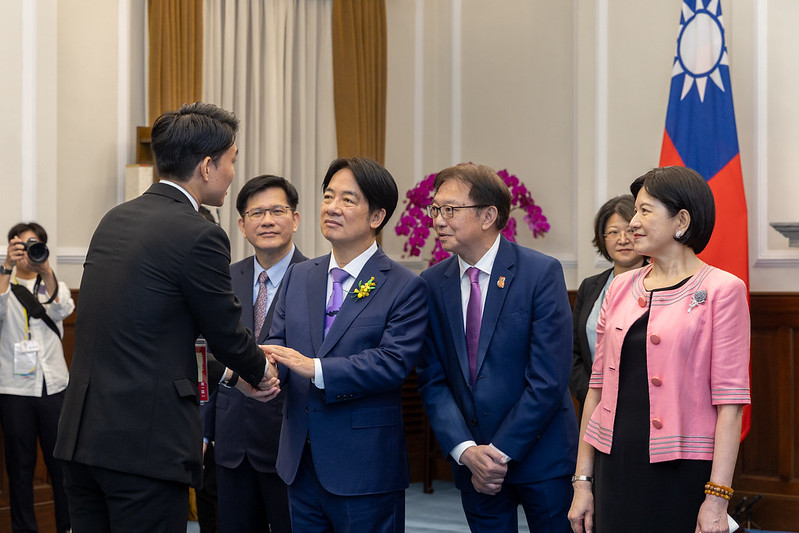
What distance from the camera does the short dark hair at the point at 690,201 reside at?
230 centimetres

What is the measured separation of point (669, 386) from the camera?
2223 mm

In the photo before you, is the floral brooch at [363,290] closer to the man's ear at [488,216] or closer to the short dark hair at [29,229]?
the man's ear at [488,216]

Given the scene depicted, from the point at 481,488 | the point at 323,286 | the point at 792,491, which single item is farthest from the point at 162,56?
the point at 792,491

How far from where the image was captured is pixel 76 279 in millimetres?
5188

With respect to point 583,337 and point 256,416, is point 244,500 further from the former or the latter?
point 583,337

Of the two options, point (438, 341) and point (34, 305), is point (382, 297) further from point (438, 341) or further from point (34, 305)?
point (34, 305)

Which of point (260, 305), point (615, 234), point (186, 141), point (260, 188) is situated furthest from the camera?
point (615, 234)

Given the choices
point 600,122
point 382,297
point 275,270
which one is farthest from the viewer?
point 600,122

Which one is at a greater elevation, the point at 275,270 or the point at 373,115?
the point at 373,115

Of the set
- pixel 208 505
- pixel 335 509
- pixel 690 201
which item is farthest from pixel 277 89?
pixel 690 201

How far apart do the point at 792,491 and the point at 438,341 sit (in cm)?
313

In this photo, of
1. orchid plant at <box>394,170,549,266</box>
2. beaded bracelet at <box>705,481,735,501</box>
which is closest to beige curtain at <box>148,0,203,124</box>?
orchid plant at <box>394,170,549,266</box>

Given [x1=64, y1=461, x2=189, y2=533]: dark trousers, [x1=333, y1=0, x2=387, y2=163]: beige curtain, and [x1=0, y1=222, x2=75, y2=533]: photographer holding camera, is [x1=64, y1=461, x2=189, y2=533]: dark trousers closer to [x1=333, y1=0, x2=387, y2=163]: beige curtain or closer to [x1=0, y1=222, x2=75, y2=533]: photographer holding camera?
[x1=0, y1=222, x2=75, y2=533]: photographer holding camera

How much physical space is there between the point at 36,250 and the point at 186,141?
92.7 inches
